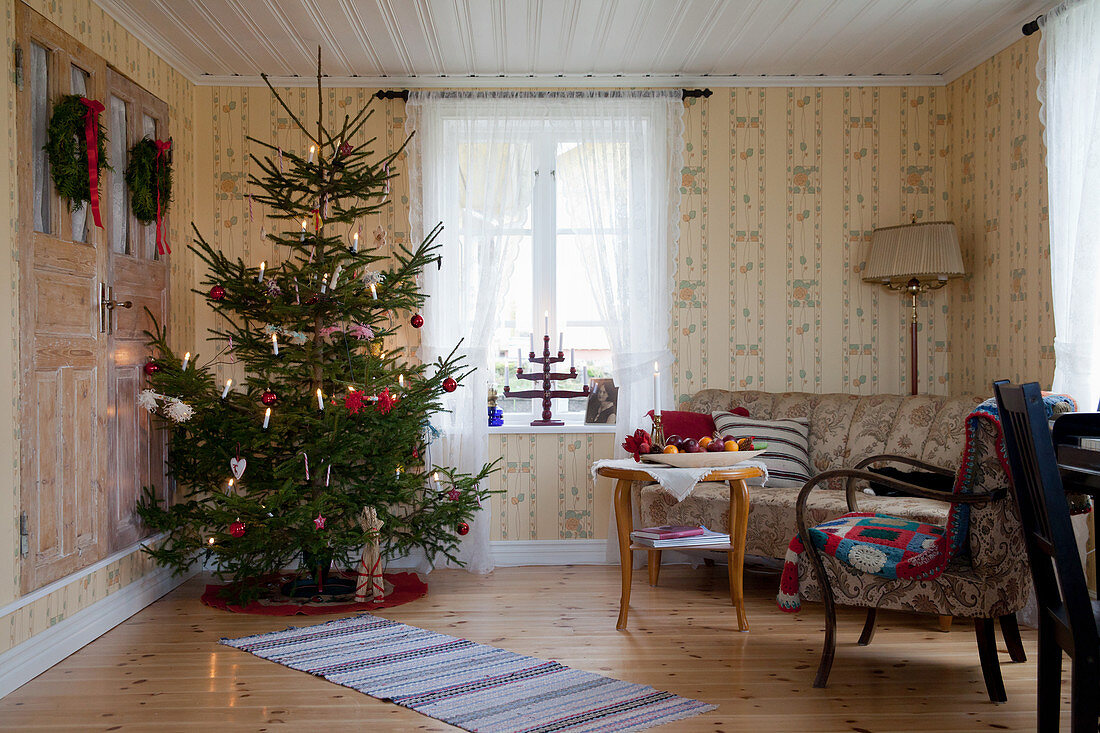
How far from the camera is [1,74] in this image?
291cm

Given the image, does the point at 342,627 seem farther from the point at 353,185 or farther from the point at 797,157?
the point at 797,157

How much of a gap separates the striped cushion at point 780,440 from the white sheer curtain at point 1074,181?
3.75ft

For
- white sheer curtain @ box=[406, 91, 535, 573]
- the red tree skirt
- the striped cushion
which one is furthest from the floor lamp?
the red tree skirt

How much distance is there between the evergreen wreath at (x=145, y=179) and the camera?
12.7ft

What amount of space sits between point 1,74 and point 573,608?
2.93 m

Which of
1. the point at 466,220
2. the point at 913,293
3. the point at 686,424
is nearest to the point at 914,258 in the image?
the point at 913,293

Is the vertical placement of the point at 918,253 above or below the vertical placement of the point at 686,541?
above

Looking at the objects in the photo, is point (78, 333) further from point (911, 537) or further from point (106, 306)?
point (911, 537)

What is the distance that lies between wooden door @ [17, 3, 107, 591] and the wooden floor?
46cm

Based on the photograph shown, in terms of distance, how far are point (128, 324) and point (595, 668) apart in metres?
2.51

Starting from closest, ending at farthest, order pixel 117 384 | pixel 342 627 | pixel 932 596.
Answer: pixel 932 596, pixel 342 627, pixel 117 384

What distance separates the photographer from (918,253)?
14.1 feet

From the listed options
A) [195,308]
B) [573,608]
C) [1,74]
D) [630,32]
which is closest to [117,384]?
[195,308]

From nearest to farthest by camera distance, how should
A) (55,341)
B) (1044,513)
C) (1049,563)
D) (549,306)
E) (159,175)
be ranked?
1. (1044,513)
2. (1049,563)
3. (55,341)
4. (159,175)
5. (549,306)
